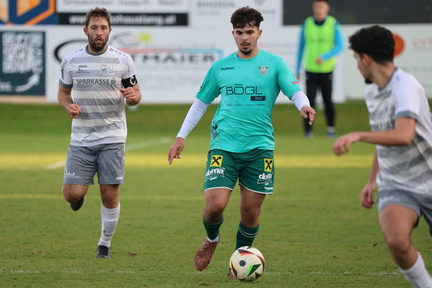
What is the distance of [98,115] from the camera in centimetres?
895

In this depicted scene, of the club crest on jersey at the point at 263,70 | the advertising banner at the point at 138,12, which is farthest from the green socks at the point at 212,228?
the advertising banner at the point at 138,12

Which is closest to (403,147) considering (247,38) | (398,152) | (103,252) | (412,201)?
(398,152)

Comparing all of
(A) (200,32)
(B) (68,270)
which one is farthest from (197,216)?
(A) (200,32)

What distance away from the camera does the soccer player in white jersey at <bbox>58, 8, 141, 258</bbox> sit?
29.2 ft

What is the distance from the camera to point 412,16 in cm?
2455

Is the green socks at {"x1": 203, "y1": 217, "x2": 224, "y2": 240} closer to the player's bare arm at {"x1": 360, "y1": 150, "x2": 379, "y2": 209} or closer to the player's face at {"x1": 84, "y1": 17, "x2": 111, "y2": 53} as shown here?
the player's bare arm at {"x1": 360, "y1": 150, "x2": 379, "y2": 209}

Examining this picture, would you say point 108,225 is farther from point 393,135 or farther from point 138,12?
point 138,12

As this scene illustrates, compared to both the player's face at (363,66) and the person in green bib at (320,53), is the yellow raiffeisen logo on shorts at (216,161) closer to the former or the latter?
the player's face at (363,66)

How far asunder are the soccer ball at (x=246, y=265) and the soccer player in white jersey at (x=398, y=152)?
1.60 m

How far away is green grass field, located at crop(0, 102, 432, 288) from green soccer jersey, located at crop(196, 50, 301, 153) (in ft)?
3.66

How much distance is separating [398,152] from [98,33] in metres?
3.60

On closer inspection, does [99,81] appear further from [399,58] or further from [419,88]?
[399,58]

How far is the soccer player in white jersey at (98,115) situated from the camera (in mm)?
8898

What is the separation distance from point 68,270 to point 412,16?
18.2 m
